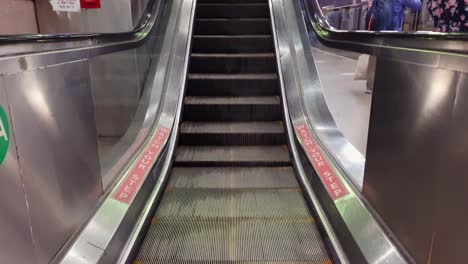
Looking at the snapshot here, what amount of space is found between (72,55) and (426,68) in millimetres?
1441

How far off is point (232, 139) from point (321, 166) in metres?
1.04

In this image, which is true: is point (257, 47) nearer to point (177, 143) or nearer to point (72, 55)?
point (177, 143)

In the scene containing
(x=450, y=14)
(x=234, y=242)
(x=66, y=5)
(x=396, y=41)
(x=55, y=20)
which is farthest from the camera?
(x=55, y=20)

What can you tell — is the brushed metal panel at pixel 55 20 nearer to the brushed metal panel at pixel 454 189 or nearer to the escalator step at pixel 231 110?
the escalator step at pixel 231 110

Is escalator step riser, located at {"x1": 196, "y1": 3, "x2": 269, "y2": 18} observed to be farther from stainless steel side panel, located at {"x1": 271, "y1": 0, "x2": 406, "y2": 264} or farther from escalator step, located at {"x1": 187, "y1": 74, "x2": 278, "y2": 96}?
escalator step, located at {"x1": 187, "y1": 74, "x2": 278, "y2": 96}

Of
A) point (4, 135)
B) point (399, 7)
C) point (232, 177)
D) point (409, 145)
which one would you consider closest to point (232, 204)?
point (232, 177)

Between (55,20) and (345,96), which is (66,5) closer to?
(55,20)

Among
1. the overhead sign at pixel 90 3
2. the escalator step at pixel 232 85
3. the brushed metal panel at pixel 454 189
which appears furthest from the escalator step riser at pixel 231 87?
the brushed metal panel at pixel 454 189

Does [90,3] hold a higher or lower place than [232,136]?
higher

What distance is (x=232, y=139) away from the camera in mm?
3217

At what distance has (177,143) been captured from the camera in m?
3.18

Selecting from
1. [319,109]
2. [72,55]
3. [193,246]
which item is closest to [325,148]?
[319,109]

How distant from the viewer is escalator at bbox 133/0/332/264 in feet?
6.63

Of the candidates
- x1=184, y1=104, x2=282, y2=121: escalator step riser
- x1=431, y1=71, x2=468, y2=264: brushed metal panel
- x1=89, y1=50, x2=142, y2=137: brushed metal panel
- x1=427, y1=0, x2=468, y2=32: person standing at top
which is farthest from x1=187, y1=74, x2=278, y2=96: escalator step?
x1=431, y1=71, x2=468, y2=264: brushed metal panel
